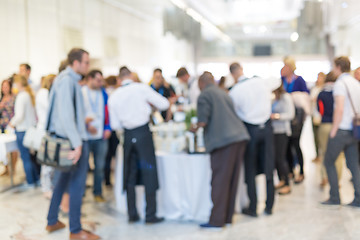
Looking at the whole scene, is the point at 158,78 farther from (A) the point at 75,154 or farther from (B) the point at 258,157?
(A) the point at 75,154

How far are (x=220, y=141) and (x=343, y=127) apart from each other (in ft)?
4.38

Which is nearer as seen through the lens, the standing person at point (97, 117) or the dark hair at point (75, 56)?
the dark hair at point (75, 56)

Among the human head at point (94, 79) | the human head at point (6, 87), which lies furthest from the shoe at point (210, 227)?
the human head at point (6, 87)

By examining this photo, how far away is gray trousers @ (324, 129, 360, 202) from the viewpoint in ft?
12.9

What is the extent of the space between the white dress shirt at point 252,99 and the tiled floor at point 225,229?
974 millimetres

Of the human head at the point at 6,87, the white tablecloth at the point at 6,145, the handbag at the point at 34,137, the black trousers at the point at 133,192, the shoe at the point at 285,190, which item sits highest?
the human head at the point at 6,87

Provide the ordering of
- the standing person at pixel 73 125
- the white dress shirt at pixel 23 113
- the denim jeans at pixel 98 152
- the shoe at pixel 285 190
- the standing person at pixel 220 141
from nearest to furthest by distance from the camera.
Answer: the standing person at pixel 73 125, the standing person at pixel 220 141, the denim jeans at pixel 98 152, the shoe at pixel 285 190, the white dress shirt at pixel 23 113

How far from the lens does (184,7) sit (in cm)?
1003

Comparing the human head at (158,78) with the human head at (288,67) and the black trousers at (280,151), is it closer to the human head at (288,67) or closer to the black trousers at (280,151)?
the human head at (288,67)

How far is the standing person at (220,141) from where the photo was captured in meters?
3.45

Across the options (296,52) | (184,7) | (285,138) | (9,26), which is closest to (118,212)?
(285,138)

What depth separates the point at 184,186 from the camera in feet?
12.5

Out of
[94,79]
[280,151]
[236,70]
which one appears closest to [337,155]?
[280,151]

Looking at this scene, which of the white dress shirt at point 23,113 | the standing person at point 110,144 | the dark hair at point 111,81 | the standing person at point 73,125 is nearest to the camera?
the standing person at point 73,125
